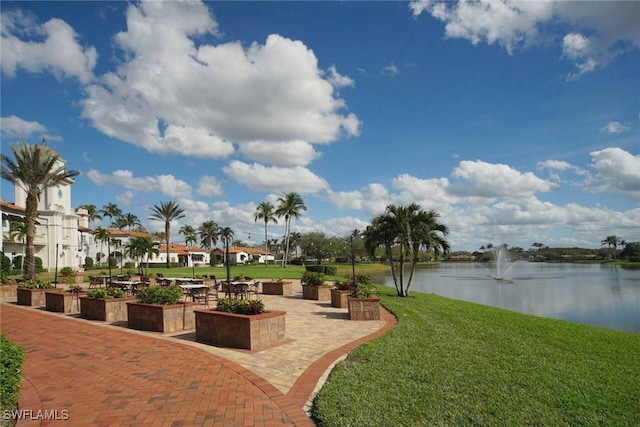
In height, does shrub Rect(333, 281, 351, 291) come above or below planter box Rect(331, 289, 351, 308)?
above

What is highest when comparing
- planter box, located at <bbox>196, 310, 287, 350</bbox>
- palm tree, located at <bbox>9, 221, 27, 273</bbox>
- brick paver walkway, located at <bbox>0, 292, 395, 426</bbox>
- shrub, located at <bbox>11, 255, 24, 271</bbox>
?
palm tree, located at <bbox>9, 221, 27, 273</bbox>

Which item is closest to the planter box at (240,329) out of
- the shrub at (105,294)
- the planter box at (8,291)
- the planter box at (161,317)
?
the planter box at (161,317)

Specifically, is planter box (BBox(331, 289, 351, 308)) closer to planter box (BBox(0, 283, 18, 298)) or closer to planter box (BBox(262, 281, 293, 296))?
planter box (BBox(262, 281, 293, 296))

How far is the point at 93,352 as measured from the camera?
7.48 m

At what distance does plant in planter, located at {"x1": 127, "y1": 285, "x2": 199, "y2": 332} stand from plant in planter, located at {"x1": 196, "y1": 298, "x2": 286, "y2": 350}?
1.42 meters

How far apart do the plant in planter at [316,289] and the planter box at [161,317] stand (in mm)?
7397

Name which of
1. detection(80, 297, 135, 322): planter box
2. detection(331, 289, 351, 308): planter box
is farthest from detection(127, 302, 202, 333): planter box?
detection(331, 289, 351, 308): planter box

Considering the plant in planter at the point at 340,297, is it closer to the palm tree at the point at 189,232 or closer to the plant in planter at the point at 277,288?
the plant in planter at the point at 277,288

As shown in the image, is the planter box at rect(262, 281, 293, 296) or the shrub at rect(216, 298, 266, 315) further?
the planter box at rect(262, 281, 293, 296)

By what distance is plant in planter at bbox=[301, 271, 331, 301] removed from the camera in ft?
54.4

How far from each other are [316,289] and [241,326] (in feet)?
30.2

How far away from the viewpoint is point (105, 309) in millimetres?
11227

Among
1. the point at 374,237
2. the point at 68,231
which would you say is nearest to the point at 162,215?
the point at 68,231

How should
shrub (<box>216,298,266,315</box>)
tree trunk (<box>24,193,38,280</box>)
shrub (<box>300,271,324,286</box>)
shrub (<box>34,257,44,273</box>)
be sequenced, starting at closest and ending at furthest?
shrub (<box>216,298,266,315</box>) → shrub (<box>300,271,324,286</box>) → tree trunk (<box>24,193,38,280</box>) → shrub (<box>34,257,44,273</box>)
